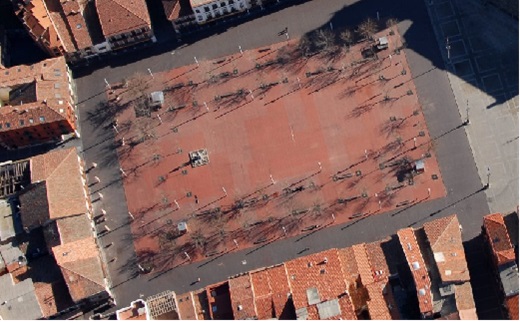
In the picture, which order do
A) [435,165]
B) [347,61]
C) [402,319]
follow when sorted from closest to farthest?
[402,319] → [435,165] → [347,61]

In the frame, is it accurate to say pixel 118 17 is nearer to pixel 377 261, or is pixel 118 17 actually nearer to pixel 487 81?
pixel 377 261

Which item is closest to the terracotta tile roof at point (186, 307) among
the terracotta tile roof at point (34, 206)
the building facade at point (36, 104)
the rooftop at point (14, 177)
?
the terracotta tile roof at point (34, 206)

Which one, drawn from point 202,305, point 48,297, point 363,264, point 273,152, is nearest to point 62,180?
point 48,297

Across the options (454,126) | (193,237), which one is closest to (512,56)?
(454,126)

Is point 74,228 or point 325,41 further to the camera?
point 325,41

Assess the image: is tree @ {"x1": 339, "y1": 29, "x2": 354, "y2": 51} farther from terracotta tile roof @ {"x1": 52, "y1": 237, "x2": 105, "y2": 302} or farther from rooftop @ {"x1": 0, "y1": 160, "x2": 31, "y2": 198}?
rooftop @ {"x1": 0, "y1": 160, "x2": 31, "y2": 198}

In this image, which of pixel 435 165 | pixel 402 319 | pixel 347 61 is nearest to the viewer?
pixel 402 319

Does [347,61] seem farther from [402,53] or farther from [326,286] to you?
[326,286]

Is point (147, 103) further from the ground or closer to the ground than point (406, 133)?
further from the ground

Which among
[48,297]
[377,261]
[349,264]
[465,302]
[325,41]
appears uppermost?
[325,41]
